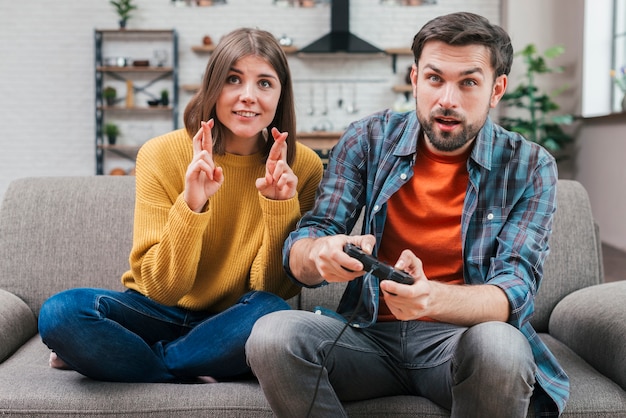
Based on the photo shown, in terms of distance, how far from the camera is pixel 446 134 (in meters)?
1.60

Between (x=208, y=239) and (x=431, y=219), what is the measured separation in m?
0.56

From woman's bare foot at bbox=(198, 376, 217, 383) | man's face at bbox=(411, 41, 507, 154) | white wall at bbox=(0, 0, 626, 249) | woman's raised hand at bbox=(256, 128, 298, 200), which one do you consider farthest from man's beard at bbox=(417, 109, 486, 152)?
white wall at bbox=(0, 0, 626, 249)

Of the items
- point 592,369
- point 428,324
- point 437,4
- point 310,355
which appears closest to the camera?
point 310,355

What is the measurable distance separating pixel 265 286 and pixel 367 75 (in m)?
5.73

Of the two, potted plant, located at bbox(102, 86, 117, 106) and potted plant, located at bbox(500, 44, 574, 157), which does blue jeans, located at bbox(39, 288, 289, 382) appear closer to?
potted plant, located at bbox(500, 44, 574, 157)

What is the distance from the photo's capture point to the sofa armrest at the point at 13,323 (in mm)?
1753

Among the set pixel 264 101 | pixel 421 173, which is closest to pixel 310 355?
pixel 421 173

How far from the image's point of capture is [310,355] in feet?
4.55

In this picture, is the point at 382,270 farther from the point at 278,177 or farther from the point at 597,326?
the point at 597,326

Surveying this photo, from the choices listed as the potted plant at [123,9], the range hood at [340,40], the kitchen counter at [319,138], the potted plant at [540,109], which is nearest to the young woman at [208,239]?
the potted plant at [540,109]

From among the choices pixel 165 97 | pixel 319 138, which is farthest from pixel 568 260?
pixel 165 97

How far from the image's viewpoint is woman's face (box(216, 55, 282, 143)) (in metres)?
1.72

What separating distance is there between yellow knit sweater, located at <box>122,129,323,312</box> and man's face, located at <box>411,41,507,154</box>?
0.38 metres

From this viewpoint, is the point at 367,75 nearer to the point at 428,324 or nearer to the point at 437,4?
the point at 437,4
